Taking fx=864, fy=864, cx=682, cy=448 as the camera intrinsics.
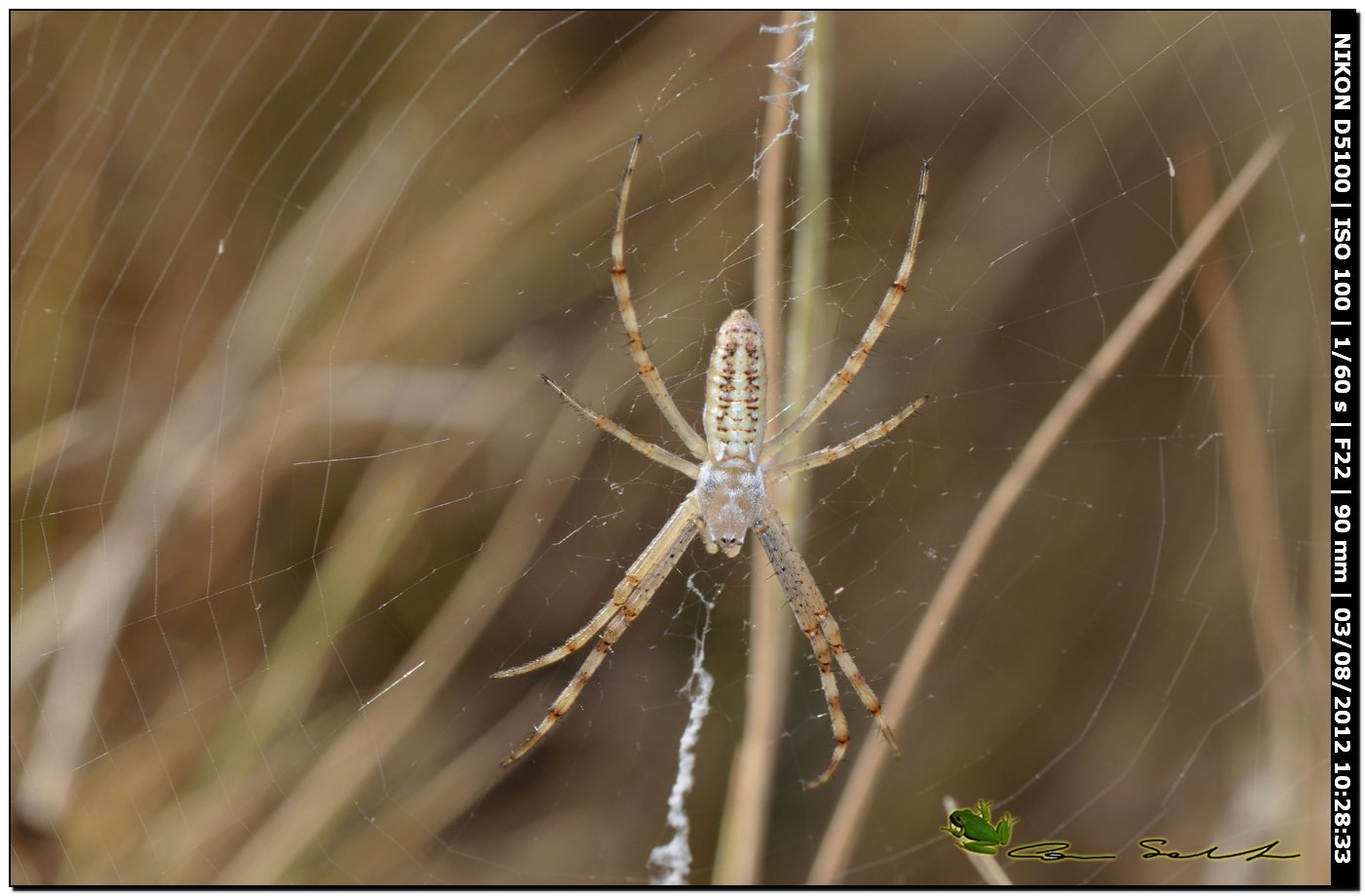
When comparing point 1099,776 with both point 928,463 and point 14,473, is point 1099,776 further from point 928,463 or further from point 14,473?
point 14,473

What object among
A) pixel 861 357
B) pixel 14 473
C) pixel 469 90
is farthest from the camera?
pixel 469 90

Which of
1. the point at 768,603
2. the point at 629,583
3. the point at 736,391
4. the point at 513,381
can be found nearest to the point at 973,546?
the point at 768,603

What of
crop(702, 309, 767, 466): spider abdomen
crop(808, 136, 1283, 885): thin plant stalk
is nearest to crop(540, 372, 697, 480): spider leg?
crop(702, 309, 767, 466): spider abdomen

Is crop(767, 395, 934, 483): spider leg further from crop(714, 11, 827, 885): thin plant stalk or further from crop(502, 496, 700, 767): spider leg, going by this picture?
crop(502, 496, 700, 767): spider leg

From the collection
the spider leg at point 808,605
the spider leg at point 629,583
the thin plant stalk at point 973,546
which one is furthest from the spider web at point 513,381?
the thin plant stalk at point 973,546

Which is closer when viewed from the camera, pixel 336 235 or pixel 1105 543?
pixel 336 235

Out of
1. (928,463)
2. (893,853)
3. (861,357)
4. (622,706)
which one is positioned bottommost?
(893,853)

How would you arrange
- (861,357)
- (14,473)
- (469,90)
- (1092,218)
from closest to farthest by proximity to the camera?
(14,473), (861,357), (469,90), (1092,218)

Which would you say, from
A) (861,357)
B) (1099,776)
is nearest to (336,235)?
(861,357)
